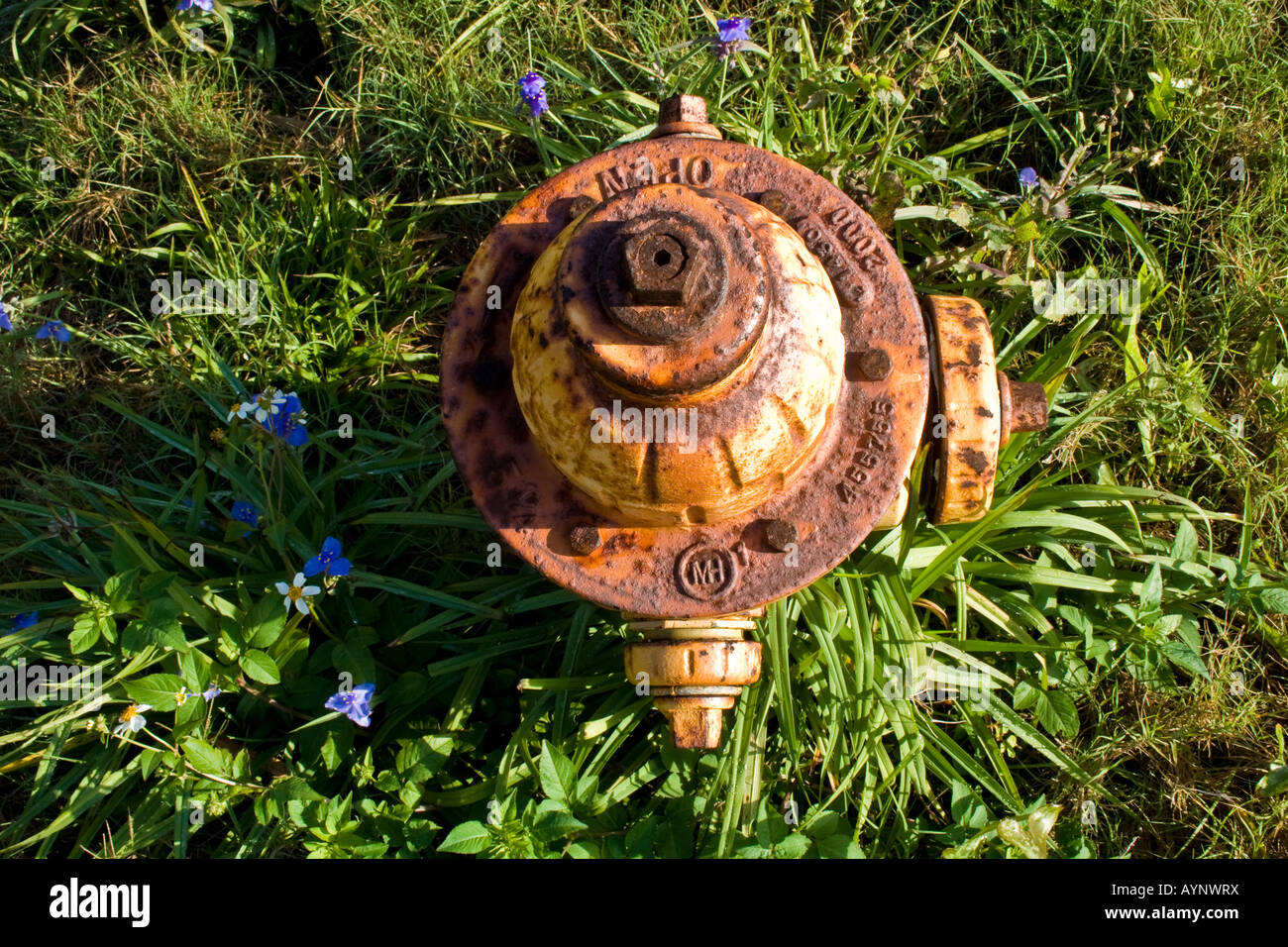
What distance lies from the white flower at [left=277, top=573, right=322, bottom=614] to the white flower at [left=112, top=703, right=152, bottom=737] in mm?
381

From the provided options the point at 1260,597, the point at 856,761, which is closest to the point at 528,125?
the point at 856,761

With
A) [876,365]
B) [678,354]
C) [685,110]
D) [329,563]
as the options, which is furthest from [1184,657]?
[329,563]

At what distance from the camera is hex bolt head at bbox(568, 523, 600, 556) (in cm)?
167

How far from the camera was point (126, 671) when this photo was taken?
209 centimetres

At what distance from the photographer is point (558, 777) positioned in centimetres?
204

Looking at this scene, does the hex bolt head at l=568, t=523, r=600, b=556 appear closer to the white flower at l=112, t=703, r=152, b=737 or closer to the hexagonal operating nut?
the hexagonal operating nut

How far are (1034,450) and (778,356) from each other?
1.29 m

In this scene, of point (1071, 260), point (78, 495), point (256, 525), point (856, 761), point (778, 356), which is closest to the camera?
point (778, 356)

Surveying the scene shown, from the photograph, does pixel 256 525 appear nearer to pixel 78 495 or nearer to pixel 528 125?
pixel 78 495

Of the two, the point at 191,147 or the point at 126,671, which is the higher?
the point at 191,147

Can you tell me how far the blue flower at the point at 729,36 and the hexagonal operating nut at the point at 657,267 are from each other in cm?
137

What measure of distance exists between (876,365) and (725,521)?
1.33 feet

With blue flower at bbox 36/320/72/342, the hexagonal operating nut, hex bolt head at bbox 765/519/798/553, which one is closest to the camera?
the hexagonal operating nut

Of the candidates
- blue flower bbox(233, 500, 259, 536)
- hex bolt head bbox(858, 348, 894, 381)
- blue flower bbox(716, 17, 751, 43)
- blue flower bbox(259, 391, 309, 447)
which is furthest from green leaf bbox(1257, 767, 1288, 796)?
blue flower bbox(233, 500, 259, 536)
